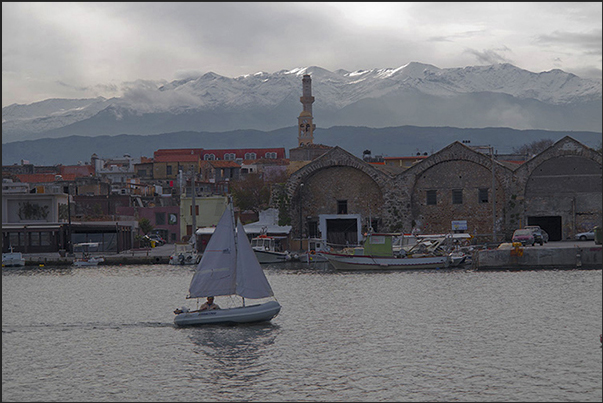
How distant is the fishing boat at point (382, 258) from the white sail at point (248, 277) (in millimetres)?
29399

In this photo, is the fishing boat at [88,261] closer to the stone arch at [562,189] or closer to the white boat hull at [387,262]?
the white boat hull at [387,262]

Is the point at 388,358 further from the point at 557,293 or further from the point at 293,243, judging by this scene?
the point at 293,243

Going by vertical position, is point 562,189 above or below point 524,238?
above

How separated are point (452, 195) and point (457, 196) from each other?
0.48 meters

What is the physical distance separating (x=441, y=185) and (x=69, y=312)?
151 feet

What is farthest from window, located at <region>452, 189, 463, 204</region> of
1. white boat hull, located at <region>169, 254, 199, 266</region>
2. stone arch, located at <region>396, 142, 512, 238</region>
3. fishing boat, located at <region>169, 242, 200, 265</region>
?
white boat hull, located at <region>169, 254, 199, 266</region>

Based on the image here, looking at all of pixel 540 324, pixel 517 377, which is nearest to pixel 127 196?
pixel 540 324

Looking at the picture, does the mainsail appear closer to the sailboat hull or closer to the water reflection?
the sailboat hull

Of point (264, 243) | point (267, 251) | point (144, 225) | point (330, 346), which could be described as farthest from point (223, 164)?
point (330, 346)

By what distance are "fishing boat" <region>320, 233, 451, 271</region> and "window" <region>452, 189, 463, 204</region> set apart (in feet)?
52.3

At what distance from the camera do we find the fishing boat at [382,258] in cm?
6431

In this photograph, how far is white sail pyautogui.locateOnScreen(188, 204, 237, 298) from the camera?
36406 millimetres

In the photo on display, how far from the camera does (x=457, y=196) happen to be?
263 feet

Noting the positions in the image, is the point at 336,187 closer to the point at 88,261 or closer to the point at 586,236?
the point at 586,236
